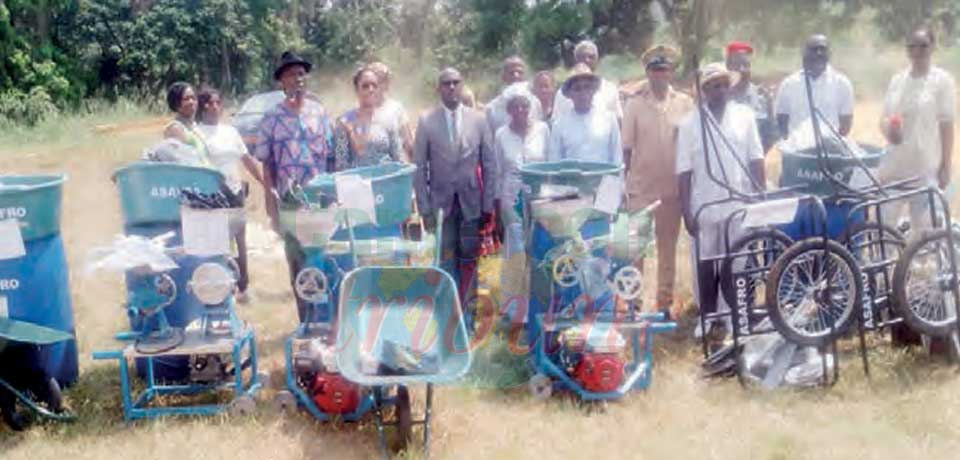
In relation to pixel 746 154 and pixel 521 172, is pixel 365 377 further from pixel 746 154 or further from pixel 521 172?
pixel 746 154

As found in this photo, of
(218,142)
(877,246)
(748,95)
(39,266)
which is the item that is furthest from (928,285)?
(39,266)

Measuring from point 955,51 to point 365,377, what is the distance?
26.2 m

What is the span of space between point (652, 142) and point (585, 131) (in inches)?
19.7

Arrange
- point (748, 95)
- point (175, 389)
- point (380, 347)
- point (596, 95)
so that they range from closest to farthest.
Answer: point (380, 347), point (175, 389), point (596, 95), point (748, 95)

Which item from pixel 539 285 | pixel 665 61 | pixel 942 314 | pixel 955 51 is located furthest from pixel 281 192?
pixel 955 51

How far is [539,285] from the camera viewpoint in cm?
541

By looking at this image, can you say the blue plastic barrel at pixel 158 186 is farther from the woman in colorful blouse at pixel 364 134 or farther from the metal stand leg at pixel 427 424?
the metal stand leg at pixel 427 424

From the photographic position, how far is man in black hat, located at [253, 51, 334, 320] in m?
6.10

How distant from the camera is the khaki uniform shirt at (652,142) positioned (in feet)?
20.5

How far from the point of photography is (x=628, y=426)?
4906mm

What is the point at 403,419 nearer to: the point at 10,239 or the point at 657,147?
the point at 10,239

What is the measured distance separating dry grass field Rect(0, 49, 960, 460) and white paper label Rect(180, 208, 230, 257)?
Result: 0.88 metres

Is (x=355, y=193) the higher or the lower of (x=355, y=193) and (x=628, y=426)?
the higher

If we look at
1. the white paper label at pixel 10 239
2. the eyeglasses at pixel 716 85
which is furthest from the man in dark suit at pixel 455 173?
the white paper label at pixel 10 239
